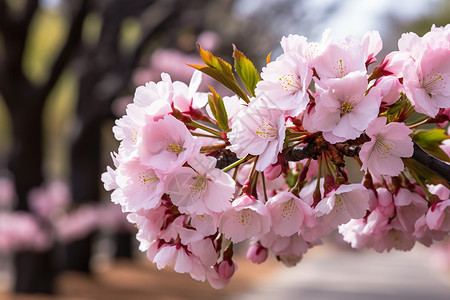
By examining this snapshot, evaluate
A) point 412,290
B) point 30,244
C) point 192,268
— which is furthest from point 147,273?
point 192,268

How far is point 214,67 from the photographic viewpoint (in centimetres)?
151

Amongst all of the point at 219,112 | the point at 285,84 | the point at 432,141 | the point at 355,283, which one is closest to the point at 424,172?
the point at 432,141

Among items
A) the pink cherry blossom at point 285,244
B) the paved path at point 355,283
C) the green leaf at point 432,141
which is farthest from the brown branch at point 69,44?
the green leaf at point 432,141

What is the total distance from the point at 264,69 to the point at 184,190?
35 centimetres

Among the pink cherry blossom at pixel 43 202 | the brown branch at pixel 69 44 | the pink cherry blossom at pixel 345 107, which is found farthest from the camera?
the pink cherry blossom at pixel 43 202

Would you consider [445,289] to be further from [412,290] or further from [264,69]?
[264,69]

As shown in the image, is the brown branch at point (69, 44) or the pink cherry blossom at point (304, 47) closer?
the pink cherry blossom at point (304, 47)

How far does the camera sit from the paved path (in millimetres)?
10992

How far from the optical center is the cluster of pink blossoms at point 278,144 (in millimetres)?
1354

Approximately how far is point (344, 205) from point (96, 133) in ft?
40.8

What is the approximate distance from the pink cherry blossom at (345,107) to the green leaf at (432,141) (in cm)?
27

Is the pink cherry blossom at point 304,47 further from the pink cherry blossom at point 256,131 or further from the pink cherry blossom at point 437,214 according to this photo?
the pink cherry blossom at point 437,214

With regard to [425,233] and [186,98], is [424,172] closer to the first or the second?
[425,233]

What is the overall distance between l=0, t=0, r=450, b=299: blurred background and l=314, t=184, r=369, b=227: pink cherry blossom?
803 cm
